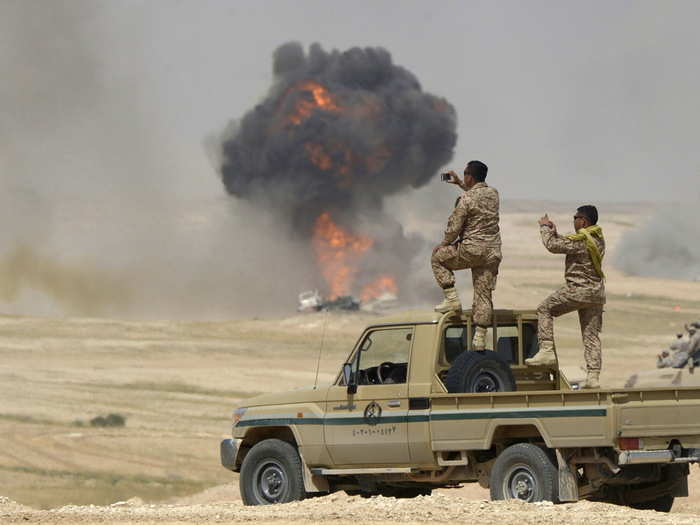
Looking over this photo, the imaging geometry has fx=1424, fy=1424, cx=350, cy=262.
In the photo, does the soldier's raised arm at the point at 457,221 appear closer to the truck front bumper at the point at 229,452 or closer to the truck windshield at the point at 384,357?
the truck windshield at the point at 384,357

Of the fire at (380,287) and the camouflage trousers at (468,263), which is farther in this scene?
the fire at (380,287)

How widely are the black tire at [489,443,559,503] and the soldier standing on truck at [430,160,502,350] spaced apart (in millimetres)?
1612

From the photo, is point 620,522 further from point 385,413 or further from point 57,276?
point 57,276

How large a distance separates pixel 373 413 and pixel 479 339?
1345 mm

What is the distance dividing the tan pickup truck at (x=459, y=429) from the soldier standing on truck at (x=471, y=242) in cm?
37

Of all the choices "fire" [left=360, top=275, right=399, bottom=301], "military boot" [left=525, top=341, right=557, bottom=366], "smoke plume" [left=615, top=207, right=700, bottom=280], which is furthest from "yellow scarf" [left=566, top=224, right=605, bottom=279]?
"smoke plume" [left=615, top=207, right=700, bottom=280]

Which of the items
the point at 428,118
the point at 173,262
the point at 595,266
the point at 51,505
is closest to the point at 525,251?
the point at 428,118

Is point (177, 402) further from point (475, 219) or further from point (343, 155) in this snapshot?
point (343, 155)

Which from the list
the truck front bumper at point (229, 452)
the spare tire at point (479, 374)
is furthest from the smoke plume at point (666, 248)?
the spare tire at point (479, 374)

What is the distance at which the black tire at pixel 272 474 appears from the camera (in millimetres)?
15609

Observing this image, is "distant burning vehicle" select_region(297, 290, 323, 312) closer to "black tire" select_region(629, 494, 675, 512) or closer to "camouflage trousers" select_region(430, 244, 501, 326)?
"black tire" select_region(629, 494, 675, 512)

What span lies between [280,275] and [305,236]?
4306 mm

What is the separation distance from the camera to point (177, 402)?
4375 centimetres

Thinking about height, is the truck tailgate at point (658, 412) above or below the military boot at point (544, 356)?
below
